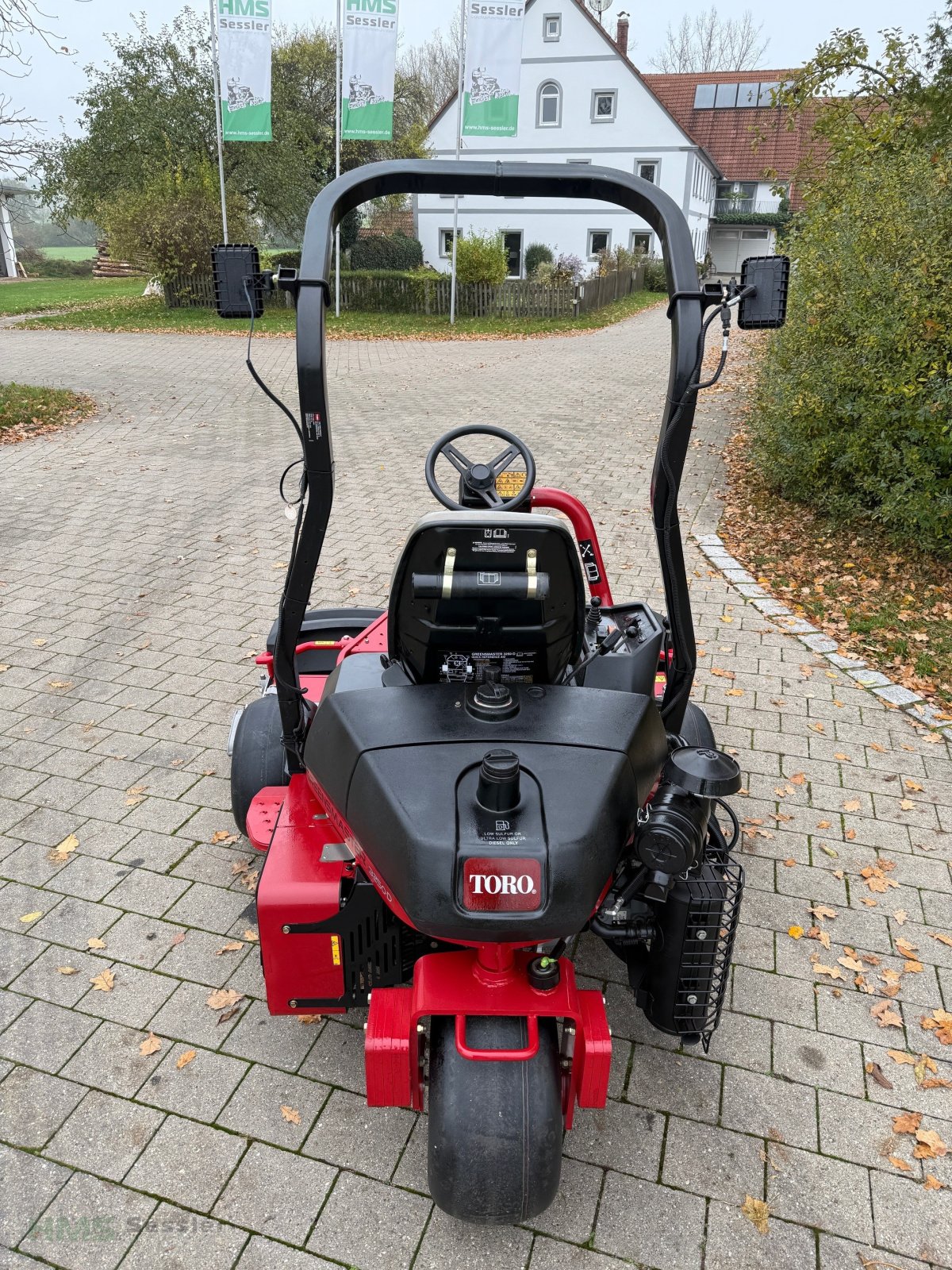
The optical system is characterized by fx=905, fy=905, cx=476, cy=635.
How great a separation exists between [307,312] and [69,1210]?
8.07 ft

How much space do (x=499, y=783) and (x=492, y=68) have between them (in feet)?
67.9

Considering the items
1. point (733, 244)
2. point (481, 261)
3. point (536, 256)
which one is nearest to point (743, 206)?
point (733, 244)

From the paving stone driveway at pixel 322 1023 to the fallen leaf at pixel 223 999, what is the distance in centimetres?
3

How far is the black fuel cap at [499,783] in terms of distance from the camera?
6.76 feet

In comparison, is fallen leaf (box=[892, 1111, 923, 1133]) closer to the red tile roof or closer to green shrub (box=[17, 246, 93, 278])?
the red tile roof

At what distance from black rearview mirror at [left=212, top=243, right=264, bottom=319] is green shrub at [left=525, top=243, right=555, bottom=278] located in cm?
3327

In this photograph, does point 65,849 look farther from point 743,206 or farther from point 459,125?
point 743,206

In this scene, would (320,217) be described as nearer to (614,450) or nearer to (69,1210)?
(69,1210)

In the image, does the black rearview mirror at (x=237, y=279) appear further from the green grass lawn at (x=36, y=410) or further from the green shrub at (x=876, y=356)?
the green grass lawn at (x=36, y=410)

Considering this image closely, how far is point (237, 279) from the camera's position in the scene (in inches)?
99.3

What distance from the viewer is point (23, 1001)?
10.0 ft

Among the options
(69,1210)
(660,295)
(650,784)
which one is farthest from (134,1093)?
(660,295)

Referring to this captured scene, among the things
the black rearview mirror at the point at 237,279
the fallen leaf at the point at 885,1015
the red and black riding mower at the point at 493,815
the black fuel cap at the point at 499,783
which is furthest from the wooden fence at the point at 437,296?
the black fuel cap at the point at 499,783

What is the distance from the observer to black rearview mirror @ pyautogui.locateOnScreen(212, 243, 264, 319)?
99.1 inches
